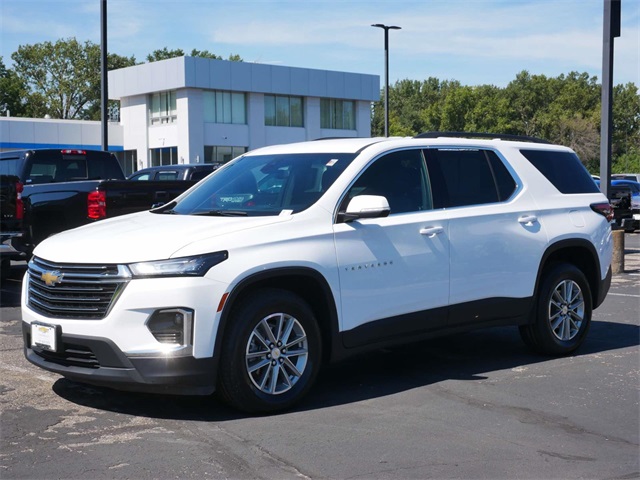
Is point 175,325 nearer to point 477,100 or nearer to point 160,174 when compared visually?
point 160,174

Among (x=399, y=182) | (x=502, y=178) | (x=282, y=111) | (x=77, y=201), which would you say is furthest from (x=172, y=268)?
(x=282, y=111)

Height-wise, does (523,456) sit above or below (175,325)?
below

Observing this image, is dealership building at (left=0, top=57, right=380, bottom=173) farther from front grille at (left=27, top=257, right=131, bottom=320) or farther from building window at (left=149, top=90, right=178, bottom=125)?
front grille at (left=27, top=257, right=131, bottom=320)

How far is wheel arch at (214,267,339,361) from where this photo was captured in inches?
221

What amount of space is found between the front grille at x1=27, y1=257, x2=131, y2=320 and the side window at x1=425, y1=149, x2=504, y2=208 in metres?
2.68

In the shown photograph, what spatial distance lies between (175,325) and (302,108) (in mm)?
54894

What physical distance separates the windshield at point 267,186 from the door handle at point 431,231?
0.78m

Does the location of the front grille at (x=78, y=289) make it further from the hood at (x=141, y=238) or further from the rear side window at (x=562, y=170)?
the rear side window at (x=562, y=170)

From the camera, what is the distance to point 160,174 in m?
18.7

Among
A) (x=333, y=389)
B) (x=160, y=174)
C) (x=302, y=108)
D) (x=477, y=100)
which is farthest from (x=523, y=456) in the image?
(x=477, y=100)

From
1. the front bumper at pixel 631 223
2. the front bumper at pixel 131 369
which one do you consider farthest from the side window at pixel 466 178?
the front bumper at pixel 631 223

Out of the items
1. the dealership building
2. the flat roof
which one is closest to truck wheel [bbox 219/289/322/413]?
the dealership building

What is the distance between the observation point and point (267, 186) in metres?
6.70

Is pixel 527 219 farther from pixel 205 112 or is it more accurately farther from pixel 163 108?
pixel 163 108
